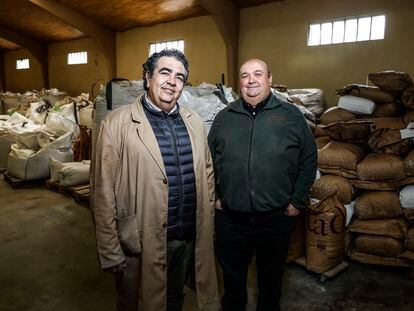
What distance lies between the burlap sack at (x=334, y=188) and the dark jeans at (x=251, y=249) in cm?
104

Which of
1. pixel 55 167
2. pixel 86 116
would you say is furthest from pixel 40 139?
pixel 86 116

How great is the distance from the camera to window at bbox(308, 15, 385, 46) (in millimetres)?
5445

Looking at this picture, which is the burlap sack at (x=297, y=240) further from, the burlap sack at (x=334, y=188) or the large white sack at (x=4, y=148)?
the large white sack at (x=4, y=148)

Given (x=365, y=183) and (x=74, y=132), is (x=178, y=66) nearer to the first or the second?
(x=365, y=183)

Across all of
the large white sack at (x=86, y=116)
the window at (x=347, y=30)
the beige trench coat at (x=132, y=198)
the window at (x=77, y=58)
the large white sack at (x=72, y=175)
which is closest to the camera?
the beige trench coat at (x=132, y=198)

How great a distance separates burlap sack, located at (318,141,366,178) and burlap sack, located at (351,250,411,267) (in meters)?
0.67

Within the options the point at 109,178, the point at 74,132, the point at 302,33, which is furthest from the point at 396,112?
the point at 74,132

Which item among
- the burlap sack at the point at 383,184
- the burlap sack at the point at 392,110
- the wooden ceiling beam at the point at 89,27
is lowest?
the burlap sack at the point at 383,184

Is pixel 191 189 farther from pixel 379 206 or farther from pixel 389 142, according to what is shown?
pixel 389 142

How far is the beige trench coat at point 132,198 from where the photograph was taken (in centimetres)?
142

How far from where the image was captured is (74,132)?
18.5 feet

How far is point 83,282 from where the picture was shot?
2.54 metres

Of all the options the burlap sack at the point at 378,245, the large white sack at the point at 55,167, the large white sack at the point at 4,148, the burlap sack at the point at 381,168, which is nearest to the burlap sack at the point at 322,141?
the burlap sack at the point at 381,168

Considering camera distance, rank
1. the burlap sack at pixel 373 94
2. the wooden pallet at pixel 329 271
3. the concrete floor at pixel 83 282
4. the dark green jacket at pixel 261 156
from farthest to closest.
Answer: the burlap sack at pixel 373 94 → the wooden pallet at pixel 329 271 → the concrete floor at pixel 83 282 → the dark green jacket at pixel 261 156
